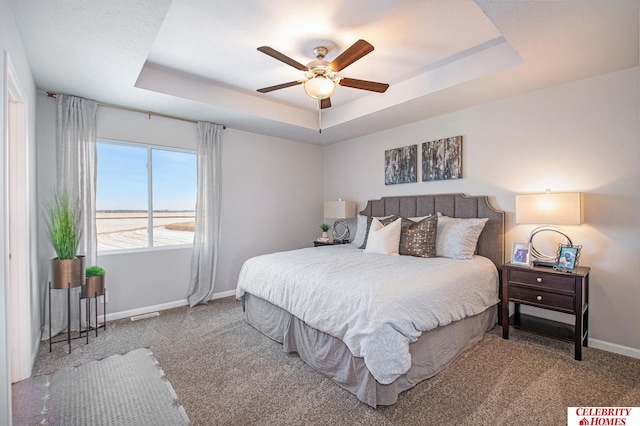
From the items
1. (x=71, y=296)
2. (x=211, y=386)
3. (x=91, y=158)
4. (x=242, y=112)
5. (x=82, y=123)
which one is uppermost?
(x=242, y=112)

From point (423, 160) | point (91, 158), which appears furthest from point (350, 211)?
point (91, 158)

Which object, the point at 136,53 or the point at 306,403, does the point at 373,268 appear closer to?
the point at 306,403

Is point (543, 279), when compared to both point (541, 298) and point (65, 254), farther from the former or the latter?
point (65, 254)

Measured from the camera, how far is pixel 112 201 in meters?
3.58

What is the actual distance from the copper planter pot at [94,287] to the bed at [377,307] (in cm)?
139

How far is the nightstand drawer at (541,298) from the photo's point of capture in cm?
255

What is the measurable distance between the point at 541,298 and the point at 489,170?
148 centimetres

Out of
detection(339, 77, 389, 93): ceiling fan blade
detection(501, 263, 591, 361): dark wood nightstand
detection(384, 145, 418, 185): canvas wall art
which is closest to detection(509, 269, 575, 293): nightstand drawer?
detection(501, 263, 591, 361): dark wood nightstand

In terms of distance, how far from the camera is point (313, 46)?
8.74 ft

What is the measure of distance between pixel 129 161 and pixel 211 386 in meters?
2.91

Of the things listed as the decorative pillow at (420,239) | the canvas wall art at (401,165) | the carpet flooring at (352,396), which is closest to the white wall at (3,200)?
the carpet flooring at (352,396)

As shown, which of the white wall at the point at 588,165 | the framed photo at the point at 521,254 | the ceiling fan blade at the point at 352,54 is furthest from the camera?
the framed photo at the point at 521,254

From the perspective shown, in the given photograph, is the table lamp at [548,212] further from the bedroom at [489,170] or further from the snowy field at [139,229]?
the snowy field at [139,229]

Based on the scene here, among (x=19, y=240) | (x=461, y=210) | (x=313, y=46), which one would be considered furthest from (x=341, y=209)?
(x=19, y=240)
